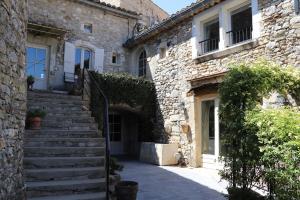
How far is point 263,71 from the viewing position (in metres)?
5.09

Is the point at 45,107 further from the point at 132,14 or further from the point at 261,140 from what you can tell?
the point at 132,14

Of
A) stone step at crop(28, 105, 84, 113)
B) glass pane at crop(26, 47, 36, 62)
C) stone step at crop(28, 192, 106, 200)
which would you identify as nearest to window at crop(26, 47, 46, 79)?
glass pane at crop(26, 47, 36, 62)

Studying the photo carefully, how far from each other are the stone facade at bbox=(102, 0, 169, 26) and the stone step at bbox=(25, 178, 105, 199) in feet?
35.8

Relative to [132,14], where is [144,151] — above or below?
below

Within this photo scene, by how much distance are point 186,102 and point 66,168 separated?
5.14m

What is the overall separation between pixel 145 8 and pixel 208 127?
9.64 meters

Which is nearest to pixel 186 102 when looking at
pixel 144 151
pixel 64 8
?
pixel 144 151

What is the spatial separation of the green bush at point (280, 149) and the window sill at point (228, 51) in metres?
3.76

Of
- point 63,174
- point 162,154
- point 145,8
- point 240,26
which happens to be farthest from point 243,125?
point 145,8

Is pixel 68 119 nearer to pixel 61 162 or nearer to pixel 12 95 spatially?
pixel 61 162

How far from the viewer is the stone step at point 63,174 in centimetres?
505

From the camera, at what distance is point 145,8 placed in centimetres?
1670

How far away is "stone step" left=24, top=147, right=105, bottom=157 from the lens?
561cm

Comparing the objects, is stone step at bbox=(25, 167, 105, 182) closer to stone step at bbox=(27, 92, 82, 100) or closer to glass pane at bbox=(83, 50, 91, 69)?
stone step at bbox=(27, 92, 82, 100)
